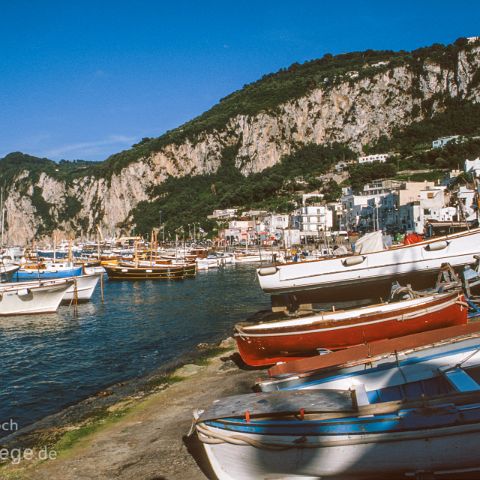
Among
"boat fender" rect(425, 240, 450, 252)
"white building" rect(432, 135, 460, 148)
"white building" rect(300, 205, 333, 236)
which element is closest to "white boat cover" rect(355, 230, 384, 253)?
"boat fender" rect(425, 240, 450, 252)

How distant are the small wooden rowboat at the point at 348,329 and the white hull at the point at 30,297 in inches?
877

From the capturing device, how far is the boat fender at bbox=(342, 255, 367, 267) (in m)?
20.1

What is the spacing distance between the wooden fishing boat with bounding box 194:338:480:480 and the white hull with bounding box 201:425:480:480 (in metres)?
0.01

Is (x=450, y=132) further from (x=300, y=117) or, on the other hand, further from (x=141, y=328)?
(x=141, y=328)

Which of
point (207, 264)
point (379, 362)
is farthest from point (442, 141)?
point (379, 362)

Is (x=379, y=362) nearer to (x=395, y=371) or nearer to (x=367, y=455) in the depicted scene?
(x=395, y=371)

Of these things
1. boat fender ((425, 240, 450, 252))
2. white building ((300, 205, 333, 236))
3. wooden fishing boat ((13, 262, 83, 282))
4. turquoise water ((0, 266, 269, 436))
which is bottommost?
turquoise water ((0, 266, 269, 436))

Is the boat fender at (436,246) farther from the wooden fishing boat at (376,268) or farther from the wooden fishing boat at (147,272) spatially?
the wooden fishing boat at (147,272)

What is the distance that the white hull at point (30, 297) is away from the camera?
1180 inches

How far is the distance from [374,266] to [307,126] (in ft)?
518

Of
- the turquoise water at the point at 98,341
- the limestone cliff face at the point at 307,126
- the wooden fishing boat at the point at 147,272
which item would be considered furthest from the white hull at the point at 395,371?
the limestone cliff face at the point at 307,126

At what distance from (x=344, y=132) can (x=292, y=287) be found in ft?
498

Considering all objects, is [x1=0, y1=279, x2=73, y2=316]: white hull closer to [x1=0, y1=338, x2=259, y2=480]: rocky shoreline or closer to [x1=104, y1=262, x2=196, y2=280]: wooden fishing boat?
[x1=0, y1=338, x2=259, y2=480]: rocky shoreline

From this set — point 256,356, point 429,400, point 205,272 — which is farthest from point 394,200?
point 429,400
